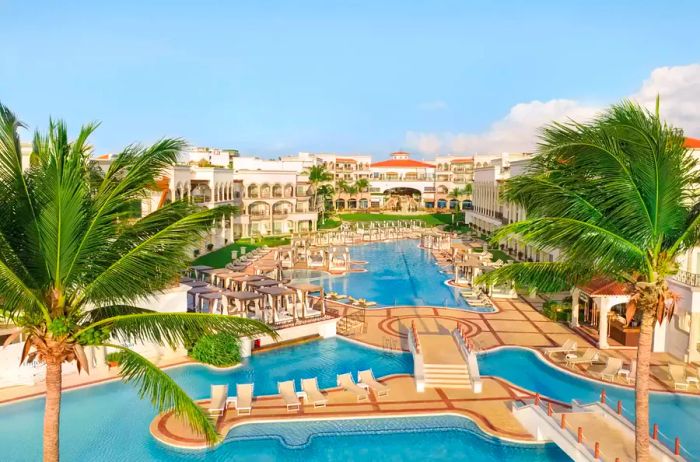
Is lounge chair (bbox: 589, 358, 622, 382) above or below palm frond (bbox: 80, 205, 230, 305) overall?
below

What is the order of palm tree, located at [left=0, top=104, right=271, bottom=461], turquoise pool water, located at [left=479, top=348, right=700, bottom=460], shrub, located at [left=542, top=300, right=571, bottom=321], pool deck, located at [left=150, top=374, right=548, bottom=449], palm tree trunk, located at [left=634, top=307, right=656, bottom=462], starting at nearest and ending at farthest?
palm tree, located at [left=0, top=104, right=271, bottom=461] → palm tree trunk, located at [left=634, top=307, right=656, bottom=462] → pool deck, located at [left=150, top=374, right=548, bottom=449] → turquoise pool water, located at [left=479, top=348, right=700, bottom=460] → shrub, located at [left=542, top=300, right=571, bottom=321]

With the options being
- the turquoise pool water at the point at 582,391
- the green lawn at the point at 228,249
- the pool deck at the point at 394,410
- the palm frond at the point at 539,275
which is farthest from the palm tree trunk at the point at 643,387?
the green lawn at the point at 228,249

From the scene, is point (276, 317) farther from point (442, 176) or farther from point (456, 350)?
point (442, 176)

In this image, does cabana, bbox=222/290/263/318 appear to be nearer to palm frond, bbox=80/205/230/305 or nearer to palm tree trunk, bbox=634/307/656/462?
palm frond, bbox=80/205/230/305

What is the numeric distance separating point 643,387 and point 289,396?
27.9 feet

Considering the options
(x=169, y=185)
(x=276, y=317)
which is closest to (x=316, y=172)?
(x=169, y=185)

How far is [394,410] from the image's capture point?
1432 cm

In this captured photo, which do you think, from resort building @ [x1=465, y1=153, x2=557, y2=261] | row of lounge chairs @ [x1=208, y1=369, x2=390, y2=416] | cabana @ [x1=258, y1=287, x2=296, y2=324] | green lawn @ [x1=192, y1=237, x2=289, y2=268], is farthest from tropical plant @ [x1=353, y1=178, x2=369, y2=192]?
row of lounge chairs @ [x1=208, y1=369, x2=390, y2=416]

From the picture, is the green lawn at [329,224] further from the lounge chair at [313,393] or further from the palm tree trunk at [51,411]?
the palm tree trunk at [51,411]

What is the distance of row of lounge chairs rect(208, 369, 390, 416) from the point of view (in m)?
13.9

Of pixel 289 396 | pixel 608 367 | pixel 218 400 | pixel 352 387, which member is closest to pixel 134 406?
pixel 218 400

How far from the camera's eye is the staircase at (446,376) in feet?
51.8

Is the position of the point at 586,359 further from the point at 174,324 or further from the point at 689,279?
the point at 174,324

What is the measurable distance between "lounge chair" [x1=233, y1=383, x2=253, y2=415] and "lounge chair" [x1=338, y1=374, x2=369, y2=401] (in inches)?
102
